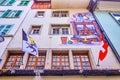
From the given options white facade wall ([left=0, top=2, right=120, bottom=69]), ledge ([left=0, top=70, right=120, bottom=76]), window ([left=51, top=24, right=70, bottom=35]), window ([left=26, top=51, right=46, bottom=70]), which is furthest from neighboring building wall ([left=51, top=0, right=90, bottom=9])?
ledge ([left=0, top=70, right=120, bottom=76])

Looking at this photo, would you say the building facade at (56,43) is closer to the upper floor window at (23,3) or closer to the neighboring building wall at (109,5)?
the upper floor window at (23,3)

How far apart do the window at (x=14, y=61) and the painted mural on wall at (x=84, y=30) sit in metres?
2.84

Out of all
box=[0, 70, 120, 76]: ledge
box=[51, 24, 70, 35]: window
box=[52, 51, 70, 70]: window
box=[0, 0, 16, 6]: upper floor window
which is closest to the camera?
box=[0, 70, 120, 76]: ledge

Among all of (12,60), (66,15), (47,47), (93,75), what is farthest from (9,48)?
(66,15)

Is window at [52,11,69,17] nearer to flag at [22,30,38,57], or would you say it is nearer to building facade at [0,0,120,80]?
building facade at [0,0,120,80]

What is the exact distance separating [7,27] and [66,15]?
4960mm

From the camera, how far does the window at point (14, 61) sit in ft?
40.2

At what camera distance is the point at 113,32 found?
14836 mm

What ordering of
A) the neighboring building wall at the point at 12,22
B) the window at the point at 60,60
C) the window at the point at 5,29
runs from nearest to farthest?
the window at the point at 60,60 → the neighboring building wall at the point at 12,22 → the window at the point at 5,29

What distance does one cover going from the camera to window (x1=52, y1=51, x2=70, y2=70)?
12.1 m

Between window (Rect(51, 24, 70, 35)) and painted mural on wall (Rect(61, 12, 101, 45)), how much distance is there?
0.50m

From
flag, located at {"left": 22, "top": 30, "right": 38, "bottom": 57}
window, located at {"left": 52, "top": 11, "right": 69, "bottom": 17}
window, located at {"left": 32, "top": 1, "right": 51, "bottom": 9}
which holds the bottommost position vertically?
flag, located at {"left": 22, "top": 30, "right": 38, "bottom": 57}

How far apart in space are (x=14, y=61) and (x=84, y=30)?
5311 millimetres

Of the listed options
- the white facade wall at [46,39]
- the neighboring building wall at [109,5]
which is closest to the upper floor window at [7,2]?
the white facade wall at [46,39]
